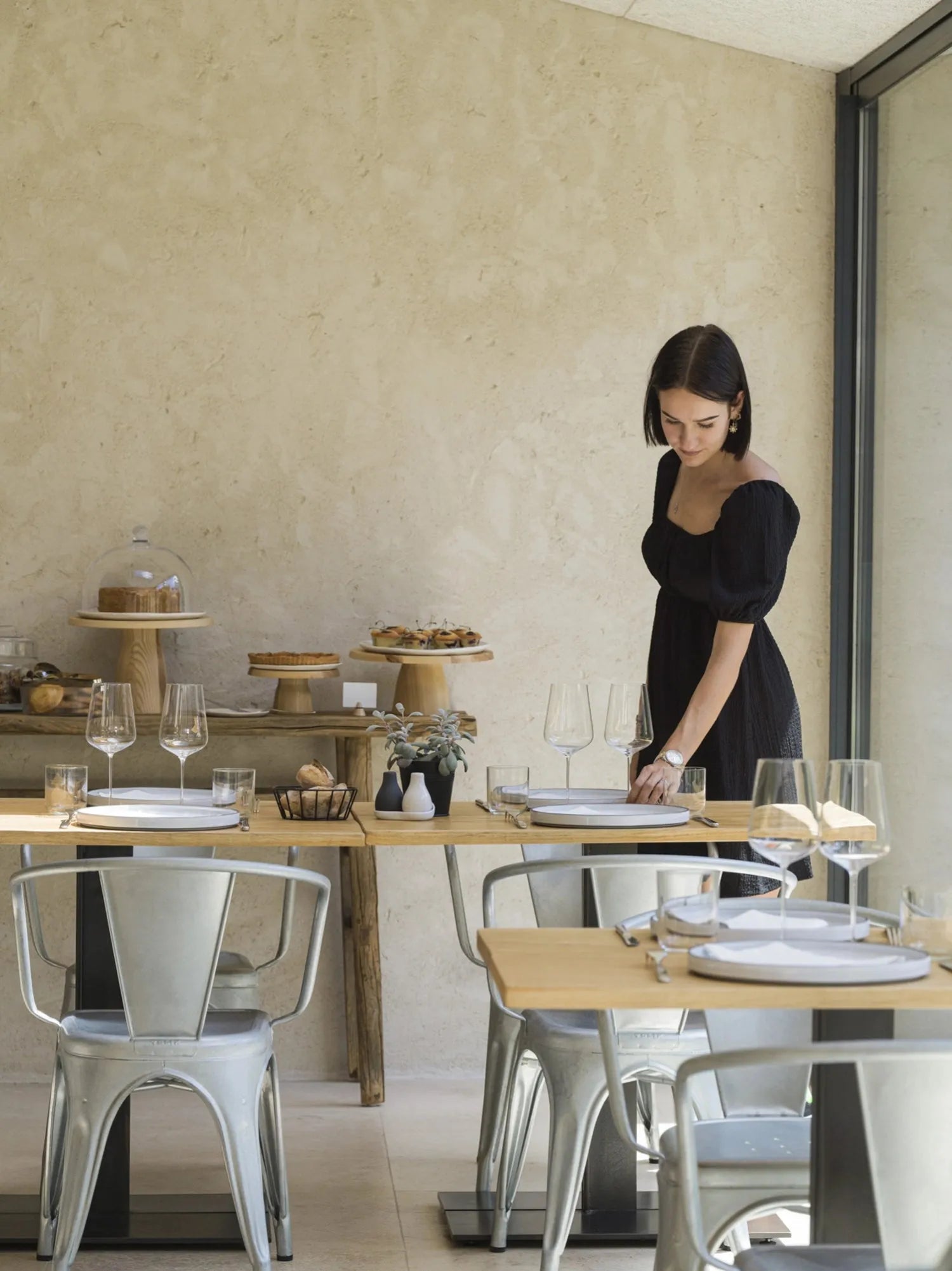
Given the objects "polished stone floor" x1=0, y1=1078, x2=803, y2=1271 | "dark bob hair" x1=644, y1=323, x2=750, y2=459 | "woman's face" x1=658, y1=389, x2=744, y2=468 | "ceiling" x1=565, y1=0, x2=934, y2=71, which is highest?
"ceiling" x1=565, y1=0, x2=934, y2=71

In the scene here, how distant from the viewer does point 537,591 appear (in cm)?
412

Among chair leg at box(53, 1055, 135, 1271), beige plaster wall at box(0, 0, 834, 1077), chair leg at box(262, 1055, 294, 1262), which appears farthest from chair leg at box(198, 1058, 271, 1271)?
beige plaster wall at box(0, 0, 834, 1077)

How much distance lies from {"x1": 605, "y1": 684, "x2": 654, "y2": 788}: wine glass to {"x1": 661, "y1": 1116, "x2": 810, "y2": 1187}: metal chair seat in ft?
3.03

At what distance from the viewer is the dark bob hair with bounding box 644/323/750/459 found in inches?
116

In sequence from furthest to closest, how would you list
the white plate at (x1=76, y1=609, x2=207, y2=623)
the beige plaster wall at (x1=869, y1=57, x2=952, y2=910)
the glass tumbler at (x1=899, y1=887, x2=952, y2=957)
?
the white plate at (x1=76, y1=609, x2=207, y2=623), the beige plaster wall at (x1=869, y1=57, x2=952, y2=910), the glass tumbler at (x1=899, y1=887, x2=952, y2=957)

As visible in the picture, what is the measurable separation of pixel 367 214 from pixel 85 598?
1209mm

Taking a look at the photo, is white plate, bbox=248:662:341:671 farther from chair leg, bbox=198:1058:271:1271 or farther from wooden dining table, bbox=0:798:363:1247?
chair leg, bbox=198:1058:271:1271

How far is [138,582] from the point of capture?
379cm

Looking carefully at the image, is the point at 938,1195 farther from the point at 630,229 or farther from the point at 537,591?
the point at 630,229

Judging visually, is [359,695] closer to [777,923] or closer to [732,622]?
[732,622]

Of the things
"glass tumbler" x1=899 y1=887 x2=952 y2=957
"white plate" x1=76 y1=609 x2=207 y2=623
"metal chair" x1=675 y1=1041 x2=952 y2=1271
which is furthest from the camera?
"white plate" x1=76 y1=609 x2=207 y2=623

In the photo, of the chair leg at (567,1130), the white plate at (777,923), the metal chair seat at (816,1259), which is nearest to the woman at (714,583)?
the chair leg at (567,1130)

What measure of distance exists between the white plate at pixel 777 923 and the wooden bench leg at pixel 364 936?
5.88ft

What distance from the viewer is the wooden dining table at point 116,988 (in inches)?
102
